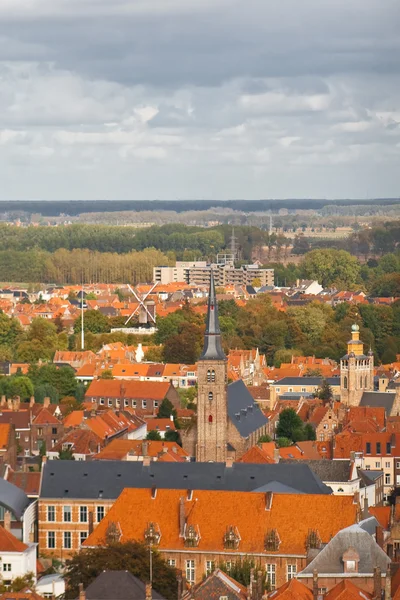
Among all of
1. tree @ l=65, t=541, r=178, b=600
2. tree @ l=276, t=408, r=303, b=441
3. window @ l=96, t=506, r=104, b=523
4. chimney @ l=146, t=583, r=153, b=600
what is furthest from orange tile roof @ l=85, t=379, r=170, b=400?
chimney @ l=146, t=583, r=153, b=600

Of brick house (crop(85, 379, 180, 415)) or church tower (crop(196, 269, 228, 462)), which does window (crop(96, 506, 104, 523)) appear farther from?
brick house (crop(85, 379, 180, 415))

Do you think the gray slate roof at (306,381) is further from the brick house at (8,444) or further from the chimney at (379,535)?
the chimney at (379,535)

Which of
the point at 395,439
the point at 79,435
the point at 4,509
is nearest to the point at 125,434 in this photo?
the point at 79,435

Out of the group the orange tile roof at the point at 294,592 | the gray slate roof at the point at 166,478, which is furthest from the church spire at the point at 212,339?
the orange tile roof at the point at 294,592

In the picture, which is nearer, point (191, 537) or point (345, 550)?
point (345, 550)

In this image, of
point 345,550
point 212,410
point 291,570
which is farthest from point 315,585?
point 212,410

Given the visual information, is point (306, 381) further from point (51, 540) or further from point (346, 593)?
point (346, 593)
